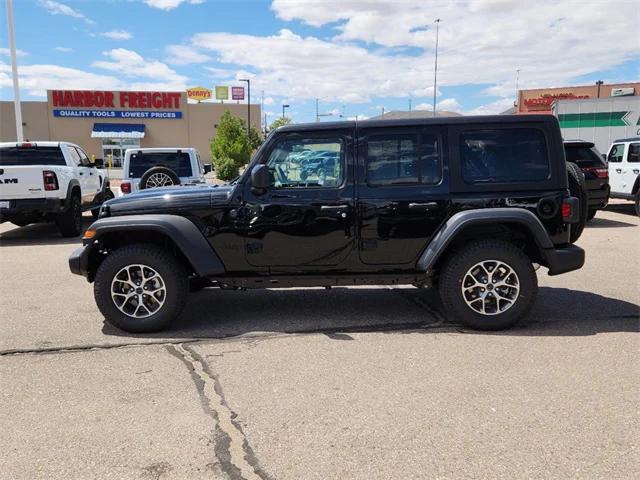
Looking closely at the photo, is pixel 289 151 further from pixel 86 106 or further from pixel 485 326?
pixel 86 106

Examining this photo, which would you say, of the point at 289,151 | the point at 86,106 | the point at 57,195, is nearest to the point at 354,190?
the point at 289,151

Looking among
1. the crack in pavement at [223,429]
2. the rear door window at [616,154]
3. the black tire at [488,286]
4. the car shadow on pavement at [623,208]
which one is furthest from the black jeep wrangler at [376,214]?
the car shadow on pavement at [623,208]

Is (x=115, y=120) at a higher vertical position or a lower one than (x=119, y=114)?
lower

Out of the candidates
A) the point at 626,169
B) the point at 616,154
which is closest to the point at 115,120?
the point at 616,154

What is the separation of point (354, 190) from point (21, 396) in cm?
299

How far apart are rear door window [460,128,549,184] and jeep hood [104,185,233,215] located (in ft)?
7.27

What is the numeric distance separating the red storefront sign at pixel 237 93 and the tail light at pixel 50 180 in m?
51.8

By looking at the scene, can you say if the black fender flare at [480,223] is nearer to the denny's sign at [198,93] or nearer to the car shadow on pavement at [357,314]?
the car shadow on pavement at [357,314]

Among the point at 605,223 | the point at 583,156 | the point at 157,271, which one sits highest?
→ the point at 583,156

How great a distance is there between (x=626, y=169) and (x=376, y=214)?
11046 millimetres

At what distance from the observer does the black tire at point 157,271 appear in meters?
4.80

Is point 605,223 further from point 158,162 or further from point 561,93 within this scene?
point 561,93

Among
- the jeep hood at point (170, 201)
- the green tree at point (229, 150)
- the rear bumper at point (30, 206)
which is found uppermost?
the green tree at point (229, 150)

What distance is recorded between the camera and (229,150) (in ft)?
109
